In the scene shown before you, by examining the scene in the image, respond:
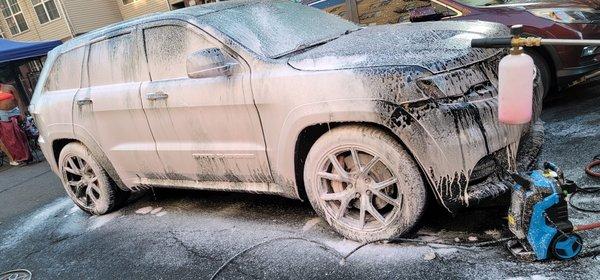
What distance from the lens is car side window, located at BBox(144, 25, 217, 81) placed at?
3445 millimetres

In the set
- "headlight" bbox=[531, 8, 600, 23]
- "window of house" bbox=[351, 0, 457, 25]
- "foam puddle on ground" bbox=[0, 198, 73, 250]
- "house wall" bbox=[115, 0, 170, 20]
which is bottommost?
"foam puddle on ground" bbox=[0, 198, 73, 250]

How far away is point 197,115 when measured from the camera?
3.42m

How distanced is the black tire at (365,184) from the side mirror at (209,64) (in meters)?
0.84

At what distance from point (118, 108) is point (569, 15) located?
4.59 meters

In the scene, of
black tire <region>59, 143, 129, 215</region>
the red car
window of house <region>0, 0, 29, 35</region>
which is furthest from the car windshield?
window of house <region>0, 0, 29, 35</region>

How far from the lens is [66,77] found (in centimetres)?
444

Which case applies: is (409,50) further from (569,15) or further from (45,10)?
(45,10)

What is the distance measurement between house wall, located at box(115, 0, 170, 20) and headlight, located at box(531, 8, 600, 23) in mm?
18342

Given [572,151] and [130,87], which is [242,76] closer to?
[130,87]

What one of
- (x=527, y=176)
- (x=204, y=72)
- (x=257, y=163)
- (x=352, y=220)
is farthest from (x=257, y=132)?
(x=527, y=176)

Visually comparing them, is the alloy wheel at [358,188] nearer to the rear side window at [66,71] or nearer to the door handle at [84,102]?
the door handle at [84,102]

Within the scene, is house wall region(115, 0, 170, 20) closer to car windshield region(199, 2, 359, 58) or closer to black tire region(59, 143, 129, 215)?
black tire region(59, 143, 129, 215)

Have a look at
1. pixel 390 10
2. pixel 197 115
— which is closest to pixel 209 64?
pixel 197 115

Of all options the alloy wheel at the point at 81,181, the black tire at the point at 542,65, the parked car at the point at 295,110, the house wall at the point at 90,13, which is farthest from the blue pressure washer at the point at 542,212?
the house wall at the point at 90,13
